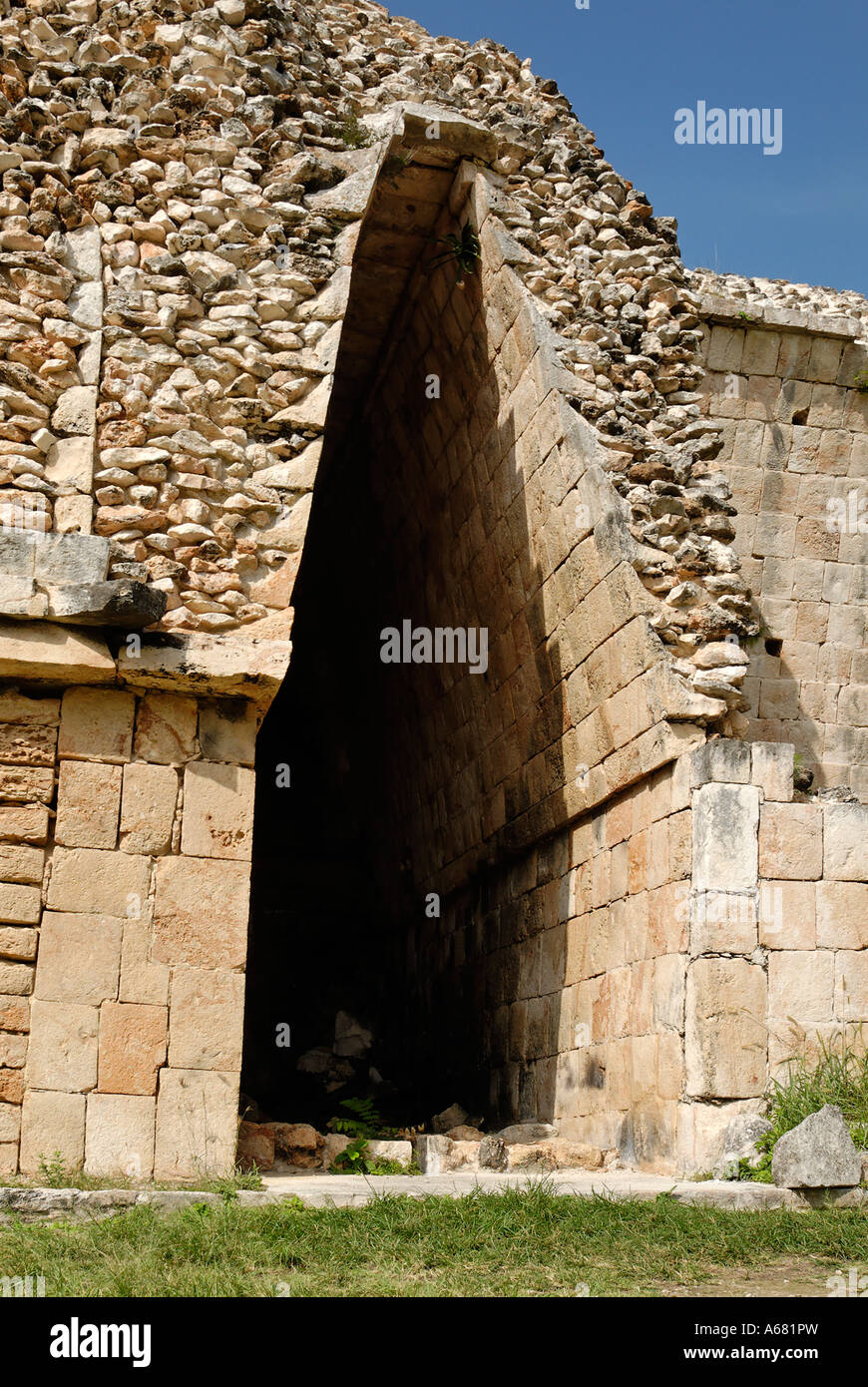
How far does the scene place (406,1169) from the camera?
7203 millimetres

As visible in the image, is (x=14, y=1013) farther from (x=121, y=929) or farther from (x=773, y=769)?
(x=773, y=769)

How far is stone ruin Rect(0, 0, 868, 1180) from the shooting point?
21.9ft

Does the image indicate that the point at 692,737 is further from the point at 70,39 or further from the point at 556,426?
the point at 70,39

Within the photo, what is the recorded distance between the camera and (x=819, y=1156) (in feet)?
18.8

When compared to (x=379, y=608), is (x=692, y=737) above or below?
below

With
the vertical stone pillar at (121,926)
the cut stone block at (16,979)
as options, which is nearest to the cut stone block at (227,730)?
the vertical stone pillar at (121,926)

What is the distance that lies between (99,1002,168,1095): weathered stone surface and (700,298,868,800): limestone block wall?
508 centimetres

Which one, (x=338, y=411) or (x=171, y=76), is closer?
(x=171, y=76)

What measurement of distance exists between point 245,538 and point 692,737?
2.67 m

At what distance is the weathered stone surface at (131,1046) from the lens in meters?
6.44

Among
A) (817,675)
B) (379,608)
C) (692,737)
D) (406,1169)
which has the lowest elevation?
(406,1169)

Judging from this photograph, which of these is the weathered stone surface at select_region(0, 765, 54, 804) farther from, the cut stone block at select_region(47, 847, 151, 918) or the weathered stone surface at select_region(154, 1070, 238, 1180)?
the weathered stone surface at select_region(154, 1070, 238, 1180)
